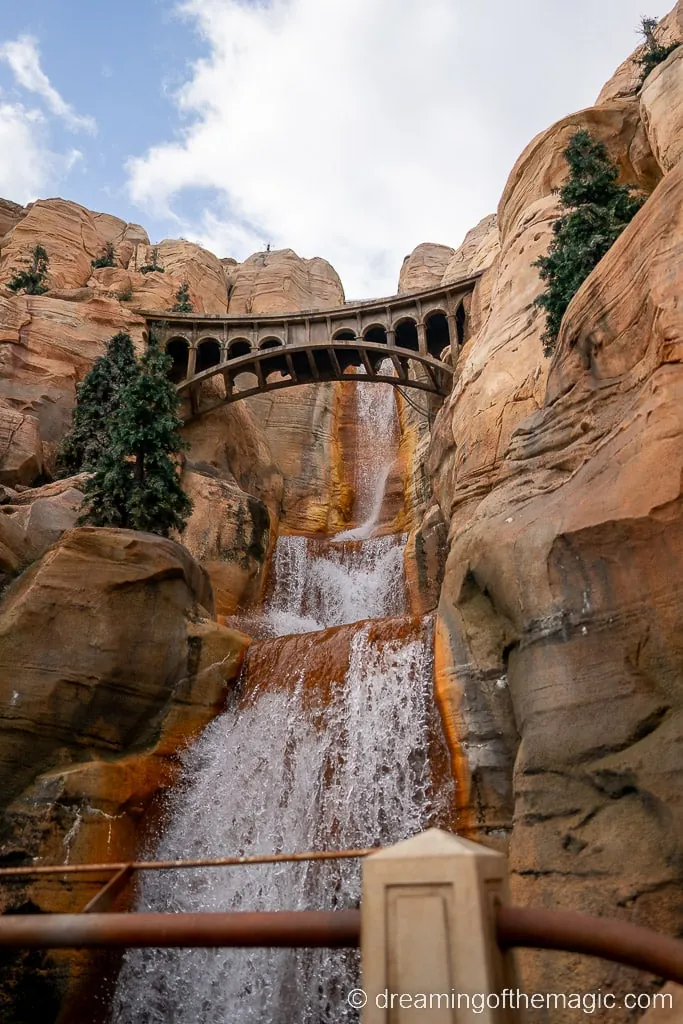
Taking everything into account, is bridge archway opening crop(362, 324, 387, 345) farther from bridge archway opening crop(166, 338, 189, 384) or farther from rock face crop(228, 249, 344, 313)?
rock face crop(228, 249, 344, 313)

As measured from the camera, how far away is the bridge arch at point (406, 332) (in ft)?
81.4

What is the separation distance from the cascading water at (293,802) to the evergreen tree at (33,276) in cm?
2138

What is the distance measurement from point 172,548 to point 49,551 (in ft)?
6.58

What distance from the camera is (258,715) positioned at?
11031mm

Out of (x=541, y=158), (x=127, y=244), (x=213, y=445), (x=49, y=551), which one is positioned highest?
(x=127, y=244)

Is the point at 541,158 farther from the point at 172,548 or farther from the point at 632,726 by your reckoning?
the point at 632,726

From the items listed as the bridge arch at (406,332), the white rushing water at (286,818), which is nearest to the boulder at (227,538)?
the bridge arch at (406,332)

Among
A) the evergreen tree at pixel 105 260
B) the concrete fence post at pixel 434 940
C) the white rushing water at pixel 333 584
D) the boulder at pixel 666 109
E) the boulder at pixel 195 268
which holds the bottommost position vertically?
the concrete fence post at pixel 434 940

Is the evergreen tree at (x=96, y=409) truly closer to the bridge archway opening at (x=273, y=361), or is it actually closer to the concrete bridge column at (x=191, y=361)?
the concrete bridge column at (x=191, y=361)

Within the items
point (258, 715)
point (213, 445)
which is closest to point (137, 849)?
point (258, 715)

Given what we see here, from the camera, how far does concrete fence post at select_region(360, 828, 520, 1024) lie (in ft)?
7.50

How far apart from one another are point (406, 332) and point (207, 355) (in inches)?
305

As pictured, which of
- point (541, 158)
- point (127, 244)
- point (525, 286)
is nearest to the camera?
point (525, 286)

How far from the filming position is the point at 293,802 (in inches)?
376
